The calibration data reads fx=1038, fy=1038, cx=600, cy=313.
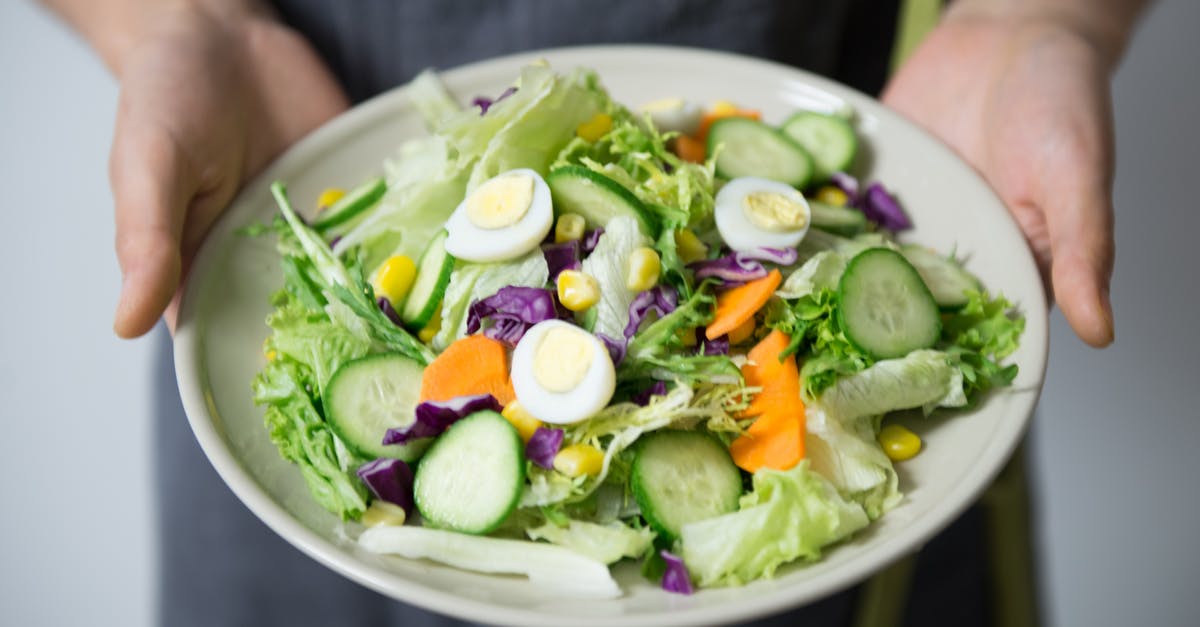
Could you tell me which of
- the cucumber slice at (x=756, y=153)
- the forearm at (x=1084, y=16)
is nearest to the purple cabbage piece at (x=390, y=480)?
the cucumber slice at (x=756, y=153)

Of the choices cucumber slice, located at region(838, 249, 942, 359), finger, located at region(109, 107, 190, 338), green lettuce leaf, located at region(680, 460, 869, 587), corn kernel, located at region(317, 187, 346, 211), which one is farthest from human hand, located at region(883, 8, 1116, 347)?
finger, located at region(109, 107, 190, 338)

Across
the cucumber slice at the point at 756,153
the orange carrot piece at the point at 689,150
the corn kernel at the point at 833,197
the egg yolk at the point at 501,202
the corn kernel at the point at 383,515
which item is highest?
the egg yolk at the point at 501,202

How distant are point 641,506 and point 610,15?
1.87 meters

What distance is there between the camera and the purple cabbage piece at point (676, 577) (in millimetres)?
1968

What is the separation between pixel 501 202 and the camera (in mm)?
2447

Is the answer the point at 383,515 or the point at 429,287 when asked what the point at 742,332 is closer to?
the point at 429,287

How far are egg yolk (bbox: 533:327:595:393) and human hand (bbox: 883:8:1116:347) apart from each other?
3.65 ft

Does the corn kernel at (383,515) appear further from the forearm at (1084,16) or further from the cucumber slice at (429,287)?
the forearm at (1084,16)

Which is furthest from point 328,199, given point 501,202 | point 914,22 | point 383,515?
point 914,22

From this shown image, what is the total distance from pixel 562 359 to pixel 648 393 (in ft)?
0.74

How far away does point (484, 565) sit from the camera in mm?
2010

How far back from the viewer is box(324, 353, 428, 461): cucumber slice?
2.17m

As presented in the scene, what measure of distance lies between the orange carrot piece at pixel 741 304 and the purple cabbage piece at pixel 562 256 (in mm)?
349

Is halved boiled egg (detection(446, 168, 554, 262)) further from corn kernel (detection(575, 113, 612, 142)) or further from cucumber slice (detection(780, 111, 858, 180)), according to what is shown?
cucumber slice (detection(780, 111, 858, 180))
